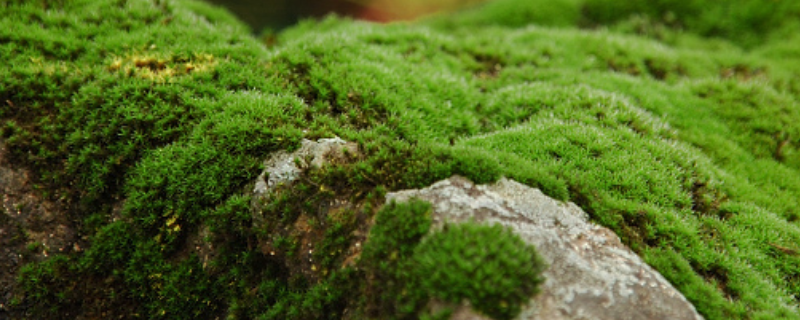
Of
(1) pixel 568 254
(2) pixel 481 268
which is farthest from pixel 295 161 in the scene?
(1) pixel 568 254

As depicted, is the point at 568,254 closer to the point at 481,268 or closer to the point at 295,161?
the point at 481,268

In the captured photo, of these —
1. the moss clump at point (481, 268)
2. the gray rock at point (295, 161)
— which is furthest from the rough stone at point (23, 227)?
the moss clump at point (481, 268)

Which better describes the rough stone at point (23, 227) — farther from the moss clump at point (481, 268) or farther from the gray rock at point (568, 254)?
the moss clump at point (481, 268)

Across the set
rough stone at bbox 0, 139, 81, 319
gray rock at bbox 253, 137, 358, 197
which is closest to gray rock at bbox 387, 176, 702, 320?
gray rock at bbox 253, 137, 358, 197

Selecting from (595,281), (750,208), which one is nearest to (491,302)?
(595,281)

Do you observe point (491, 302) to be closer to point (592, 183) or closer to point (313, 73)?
point (592, 183)

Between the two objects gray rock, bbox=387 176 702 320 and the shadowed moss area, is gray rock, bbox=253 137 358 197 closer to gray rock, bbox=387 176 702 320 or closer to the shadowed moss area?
the shadowed moss area
